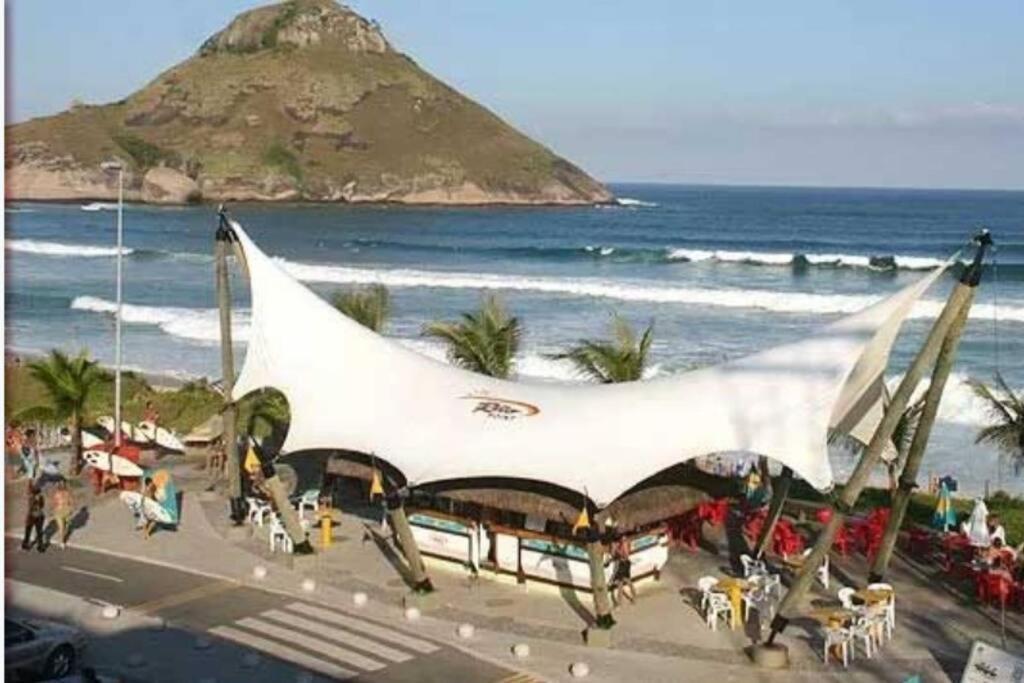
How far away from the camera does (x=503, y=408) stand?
1598 centimetres

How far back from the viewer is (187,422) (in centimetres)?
2652

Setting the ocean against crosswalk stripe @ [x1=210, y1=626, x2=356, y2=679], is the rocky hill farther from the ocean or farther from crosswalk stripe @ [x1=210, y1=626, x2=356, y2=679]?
crosswalk stripe @ [x1=210, y1=626, x2=356, y2=679]

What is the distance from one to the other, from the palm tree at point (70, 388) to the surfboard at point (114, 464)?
4.28 ft

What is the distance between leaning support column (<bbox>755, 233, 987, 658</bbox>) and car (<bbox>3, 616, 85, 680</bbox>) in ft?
20.9

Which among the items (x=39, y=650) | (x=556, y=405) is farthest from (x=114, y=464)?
(x=39, y=650)

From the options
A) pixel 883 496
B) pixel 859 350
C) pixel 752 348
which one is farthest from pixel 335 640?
pixel 752 348

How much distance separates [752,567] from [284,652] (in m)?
5.17

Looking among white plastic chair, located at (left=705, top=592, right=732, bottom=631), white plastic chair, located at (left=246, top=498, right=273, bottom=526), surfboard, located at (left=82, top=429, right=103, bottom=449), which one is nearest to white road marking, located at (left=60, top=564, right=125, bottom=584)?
white plastic chair, located at (left=246, top=498, right=273, bottom=526)

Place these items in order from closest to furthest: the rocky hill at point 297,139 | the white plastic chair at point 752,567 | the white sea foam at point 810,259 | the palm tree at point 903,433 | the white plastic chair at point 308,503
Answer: the white plastic chair at point 752,567
the white plastic chair at point 308,503
the palm tree at point 903,433
the white sea foam at point 810,259
the rocky hill at point 297,139

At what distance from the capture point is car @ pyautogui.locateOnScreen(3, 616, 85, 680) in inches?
479

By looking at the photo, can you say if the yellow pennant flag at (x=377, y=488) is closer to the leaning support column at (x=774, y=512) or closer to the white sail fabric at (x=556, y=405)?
the white sail fabric at (x=556, y=405)

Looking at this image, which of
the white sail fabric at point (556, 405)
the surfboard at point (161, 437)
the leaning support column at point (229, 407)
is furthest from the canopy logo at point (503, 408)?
the surfboard at point (161, 437)

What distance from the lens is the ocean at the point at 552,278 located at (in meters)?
41.0

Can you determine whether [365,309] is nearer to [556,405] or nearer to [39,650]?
[556,405]
